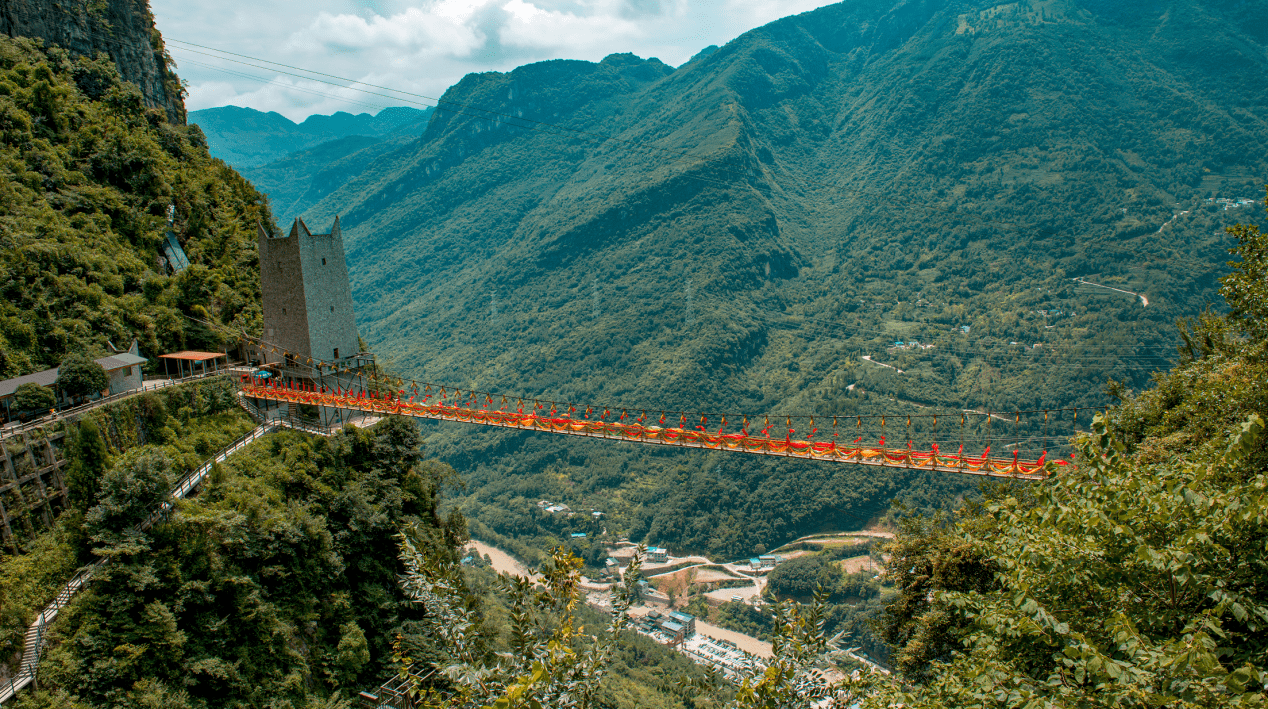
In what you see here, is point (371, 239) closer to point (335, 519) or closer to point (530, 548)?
point (530, 548)

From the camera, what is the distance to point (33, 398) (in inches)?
718

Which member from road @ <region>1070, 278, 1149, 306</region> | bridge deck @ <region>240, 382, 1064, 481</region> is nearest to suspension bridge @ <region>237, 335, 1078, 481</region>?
bridge deck @ <region>240, 382, 1064, 481</region>

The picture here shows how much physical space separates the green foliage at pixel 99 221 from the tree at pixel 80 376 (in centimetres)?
90

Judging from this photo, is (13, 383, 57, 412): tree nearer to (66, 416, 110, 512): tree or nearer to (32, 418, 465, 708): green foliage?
(66, 416, 110, 512): tree

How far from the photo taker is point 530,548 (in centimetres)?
6950

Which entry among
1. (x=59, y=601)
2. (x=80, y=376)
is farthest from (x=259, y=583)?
(x=80, y=376)

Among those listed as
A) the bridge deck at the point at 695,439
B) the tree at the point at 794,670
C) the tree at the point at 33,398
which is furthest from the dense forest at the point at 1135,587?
the tree at the point at 33,398

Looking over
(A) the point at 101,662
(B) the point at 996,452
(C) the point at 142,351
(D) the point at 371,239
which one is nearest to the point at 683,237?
(B) the point at 996,452

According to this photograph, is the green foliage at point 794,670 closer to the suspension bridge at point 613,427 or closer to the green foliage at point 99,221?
the suspension bridge at point 613,427

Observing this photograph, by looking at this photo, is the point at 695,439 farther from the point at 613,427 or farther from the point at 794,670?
the point at 794,670

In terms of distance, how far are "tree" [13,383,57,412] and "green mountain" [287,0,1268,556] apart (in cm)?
5550

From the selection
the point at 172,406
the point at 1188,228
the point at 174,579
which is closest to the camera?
the point at 174,579

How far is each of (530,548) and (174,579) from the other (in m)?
55.0

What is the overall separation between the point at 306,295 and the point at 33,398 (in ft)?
29.6
